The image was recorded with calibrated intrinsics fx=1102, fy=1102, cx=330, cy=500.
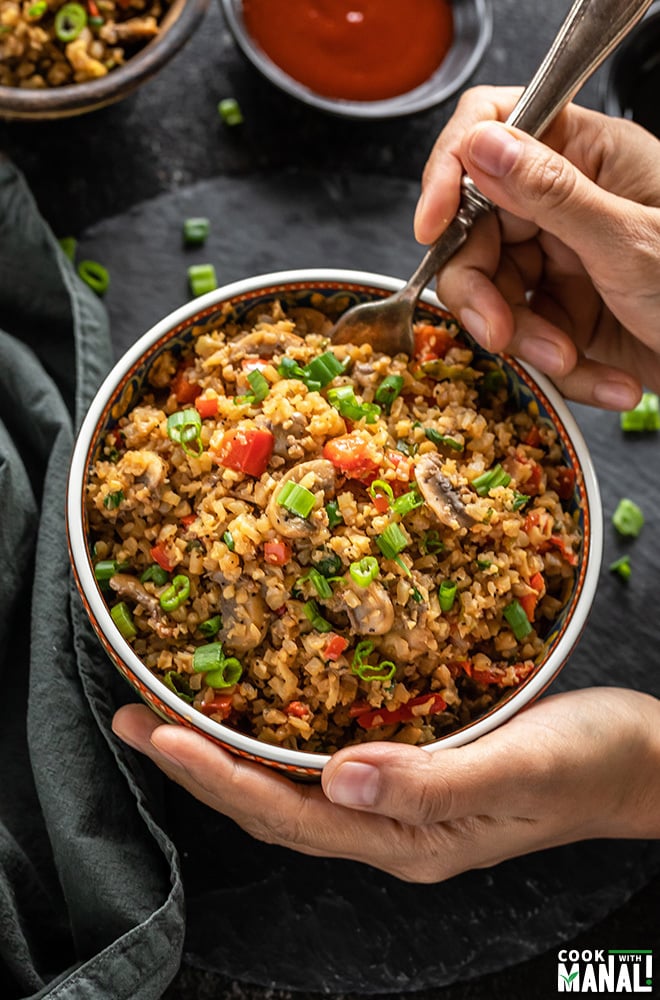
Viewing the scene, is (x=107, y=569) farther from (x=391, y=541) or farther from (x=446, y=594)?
(x=446, y=594)

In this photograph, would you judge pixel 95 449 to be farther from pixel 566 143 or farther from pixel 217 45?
pixel 217 45

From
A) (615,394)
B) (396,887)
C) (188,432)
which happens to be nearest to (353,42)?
(615,394)

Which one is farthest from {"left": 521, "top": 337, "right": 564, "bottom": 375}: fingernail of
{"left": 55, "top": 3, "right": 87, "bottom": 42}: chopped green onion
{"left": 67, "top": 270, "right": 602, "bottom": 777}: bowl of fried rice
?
{"left": 55, "top": 3, "right": 87, "bottom": 42}: chopped green onion

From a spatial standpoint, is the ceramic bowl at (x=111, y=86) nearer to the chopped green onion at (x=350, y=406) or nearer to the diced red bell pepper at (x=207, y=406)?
the diced red bell pepper at (x=207, y=406)

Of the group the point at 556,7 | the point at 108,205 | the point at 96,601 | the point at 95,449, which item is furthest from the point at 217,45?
the point at 96,601

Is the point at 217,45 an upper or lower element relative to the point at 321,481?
upper

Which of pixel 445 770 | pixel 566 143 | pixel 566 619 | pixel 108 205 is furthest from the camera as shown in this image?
pixel 108 205
